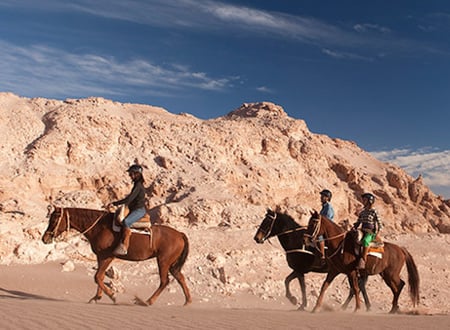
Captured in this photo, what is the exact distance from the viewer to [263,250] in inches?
774

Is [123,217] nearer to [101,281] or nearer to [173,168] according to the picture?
[101,281]

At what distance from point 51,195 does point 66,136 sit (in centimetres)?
338

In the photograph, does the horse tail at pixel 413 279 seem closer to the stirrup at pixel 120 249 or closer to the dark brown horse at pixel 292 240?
the dark brown horse at pixel 292 240

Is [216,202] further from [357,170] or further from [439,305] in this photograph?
[357,170]

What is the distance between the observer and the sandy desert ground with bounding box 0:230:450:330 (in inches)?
273

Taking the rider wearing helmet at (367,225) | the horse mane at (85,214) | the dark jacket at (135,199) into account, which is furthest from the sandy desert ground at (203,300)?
the dark jacket at (135,199)

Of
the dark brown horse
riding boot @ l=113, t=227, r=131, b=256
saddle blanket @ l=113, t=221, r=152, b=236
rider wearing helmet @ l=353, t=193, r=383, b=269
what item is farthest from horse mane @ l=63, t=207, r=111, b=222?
rider wearing helmet @ l=353, t=193, r=383, b=269

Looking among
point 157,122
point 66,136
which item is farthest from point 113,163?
point 157,122

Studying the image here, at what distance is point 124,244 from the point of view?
9938 mm

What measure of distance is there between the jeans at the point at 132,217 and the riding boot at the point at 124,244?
10cm

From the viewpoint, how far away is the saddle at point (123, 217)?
9.99 metres

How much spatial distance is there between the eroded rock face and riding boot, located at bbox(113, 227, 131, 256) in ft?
26.9

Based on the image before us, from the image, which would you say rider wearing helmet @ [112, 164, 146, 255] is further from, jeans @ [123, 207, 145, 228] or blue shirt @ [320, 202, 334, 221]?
blue shirt @ [320, 202, 334, 221]

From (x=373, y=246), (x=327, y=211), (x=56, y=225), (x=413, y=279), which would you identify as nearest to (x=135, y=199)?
(x=56, y=225)
